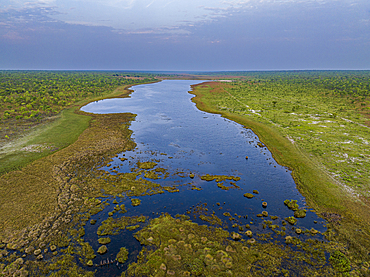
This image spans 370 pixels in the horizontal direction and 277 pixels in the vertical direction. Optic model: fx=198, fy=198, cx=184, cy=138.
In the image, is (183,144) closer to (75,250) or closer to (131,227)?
(131,227)

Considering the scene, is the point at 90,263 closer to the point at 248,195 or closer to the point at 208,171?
the point at 248,195

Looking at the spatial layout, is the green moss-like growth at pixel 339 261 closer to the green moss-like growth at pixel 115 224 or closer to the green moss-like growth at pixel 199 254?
the green moss-like growth at pixel 199 254

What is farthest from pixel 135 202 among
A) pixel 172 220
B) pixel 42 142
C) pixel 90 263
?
pixel 42 142

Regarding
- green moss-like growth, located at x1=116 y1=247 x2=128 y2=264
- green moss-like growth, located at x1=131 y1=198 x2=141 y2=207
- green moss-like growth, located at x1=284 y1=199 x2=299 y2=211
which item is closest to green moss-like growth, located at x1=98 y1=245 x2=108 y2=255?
green moss-like growth, located at x1=116 y1=247 x2=128 y2=264

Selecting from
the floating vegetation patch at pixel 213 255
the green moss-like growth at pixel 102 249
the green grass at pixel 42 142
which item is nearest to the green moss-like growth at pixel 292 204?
the floating vegetation patch at pixel 213 255

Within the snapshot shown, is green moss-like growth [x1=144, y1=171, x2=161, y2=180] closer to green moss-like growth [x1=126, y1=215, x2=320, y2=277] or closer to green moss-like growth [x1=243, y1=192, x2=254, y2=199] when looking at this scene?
green moss-like growth [x1=126, y1=215, x2=320, y2=277]
